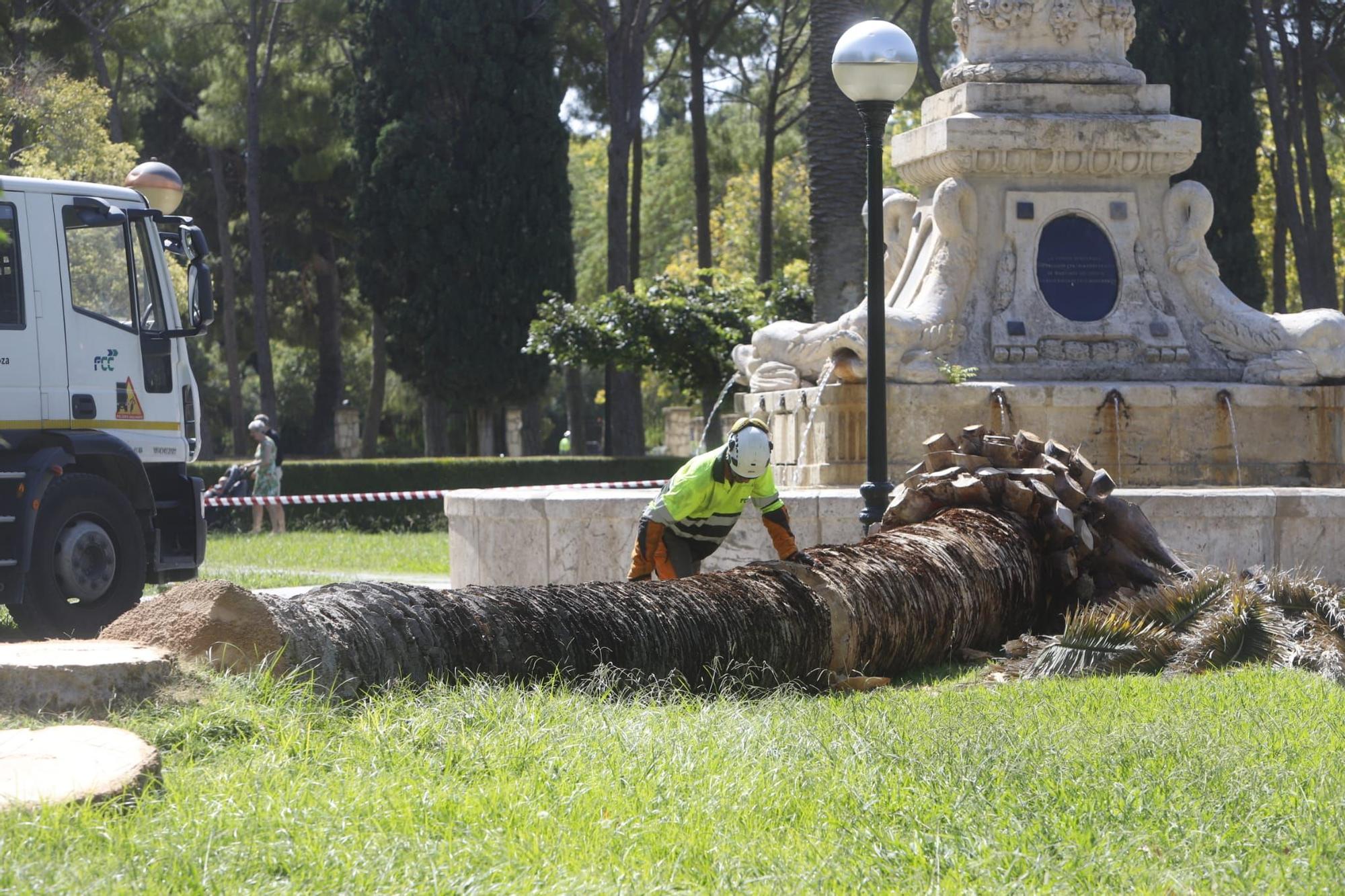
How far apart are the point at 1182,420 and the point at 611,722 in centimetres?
808

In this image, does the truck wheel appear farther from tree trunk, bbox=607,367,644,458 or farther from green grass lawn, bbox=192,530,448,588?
tree trunk, bbox=607,367,644,458

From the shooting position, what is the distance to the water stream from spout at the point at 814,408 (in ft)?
41.6

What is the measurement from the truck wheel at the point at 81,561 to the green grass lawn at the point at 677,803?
5348 millimetres

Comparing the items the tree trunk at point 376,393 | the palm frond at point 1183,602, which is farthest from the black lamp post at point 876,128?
the tree trunk at point 376,393

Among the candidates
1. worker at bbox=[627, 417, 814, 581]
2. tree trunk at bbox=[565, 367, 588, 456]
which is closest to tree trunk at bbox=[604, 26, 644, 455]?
tree trunk at bbox=[565, 367, 588, 456]

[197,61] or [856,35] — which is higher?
[197,61]

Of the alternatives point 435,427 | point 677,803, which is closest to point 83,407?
point 677,803

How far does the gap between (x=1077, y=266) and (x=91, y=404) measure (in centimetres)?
720

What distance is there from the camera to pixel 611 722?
18.7 ft

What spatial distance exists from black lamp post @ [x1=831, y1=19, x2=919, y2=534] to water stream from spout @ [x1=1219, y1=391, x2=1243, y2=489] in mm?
3732

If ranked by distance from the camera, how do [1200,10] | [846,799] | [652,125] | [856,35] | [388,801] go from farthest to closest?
[652,125] < [1200,10] < [856,35] < [846,799] < [388,801]

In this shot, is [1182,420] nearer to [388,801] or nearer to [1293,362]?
[1293,362]

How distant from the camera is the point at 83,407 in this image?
11211mm

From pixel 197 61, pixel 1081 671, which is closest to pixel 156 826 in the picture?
pixel 1081 671
